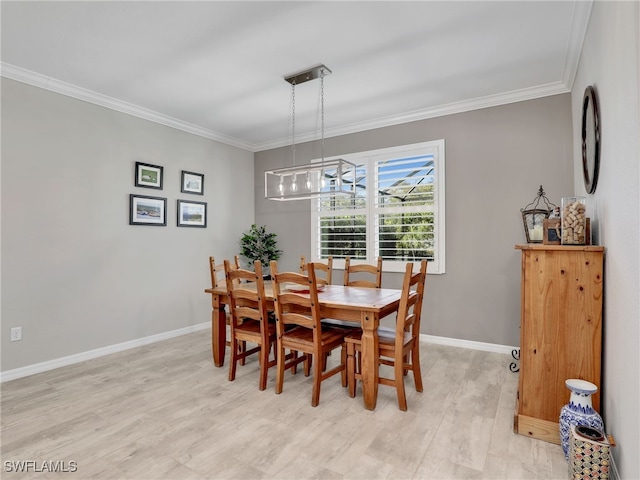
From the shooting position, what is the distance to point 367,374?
2477mm

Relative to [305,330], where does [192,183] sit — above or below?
above

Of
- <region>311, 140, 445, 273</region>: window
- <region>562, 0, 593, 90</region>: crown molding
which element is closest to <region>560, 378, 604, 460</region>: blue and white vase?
<region>311, 140, 445, 273</region>: window

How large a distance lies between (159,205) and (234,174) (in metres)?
1.36

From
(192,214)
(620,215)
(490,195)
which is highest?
(490,195)

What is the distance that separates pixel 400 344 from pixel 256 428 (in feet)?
3.57

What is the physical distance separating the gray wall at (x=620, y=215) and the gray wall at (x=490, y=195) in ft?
4.60

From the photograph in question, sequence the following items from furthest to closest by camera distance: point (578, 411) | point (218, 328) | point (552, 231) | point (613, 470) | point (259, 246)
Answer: point (259, 246) < point (218, 328) < point (552, 231) < point (578, 411) < point (613, 470)

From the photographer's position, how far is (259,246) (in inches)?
210

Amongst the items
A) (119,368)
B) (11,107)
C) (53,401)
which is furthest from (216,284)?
(11,107)

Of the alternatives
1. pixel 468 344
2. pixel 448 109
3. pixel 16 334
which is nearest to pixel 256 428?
pixel 16 334

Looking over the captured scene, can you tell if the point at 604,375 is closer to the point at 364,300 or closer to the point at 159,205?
the point at 364,300

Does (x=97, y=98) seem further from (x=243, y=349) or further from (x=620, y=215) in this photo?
(x=620, y=215)

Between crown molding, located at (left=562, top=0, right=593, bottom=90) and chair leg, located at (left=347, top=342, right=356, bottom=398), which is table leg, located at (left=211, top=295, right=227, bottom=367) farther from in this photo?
crown molding, located at (left=562, top=0, right=593, bottom=90)

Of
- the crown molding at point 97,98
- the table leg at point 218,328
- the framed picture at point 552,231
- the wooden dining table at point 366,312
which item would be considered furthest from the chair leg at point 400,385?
the crown molding at point 97,98
